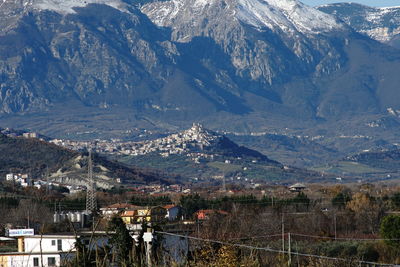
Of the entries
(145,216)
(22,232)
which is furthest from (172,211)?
(145,216)

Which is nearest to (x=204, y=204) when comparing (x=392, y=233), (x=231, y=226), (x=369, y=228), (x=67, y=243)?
(x=369, y=228)

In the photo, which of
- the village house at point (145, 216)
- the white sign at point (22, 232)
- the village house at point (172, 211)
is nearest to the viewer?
the village house at point (145, 216)

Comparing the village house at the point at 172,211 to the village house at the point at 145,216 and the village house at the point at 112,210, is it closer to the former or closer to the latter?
the village house at the point at 145,216

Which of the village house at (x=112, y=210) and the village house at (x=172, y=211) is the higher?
the village house at (x=112, y=210)

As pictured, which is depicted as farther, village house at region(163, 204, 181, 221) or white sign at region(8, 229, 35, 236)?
village house at region(163, 204, 181, 221)

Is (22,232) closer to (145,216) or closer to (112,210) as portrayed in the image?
(112,210)

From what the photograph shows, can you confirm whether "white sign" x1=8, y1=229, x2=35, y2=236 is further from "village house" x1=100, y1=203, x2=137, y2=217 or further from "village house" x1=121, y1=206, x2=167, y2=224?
"village house" x1=121, y1=206, x2=167, y2=224

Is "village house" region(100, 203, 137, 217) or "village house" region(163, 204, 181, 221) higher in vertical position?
"village house" region(100, 203, 137, 217)

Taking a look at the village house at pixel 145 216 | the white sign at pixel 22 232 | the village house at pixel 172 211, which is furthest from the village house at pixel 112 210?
the village house at pixel 172 211

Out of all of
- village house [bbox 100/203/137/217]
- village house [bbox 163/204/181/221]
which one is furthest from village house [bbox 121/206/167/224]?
village house [bbox 163/204/181/221]

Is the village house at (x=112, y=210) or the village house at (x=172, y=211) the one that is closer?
the village house at (x=112, y=210)

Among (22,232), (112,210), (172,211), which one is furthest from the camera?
(172,211)
